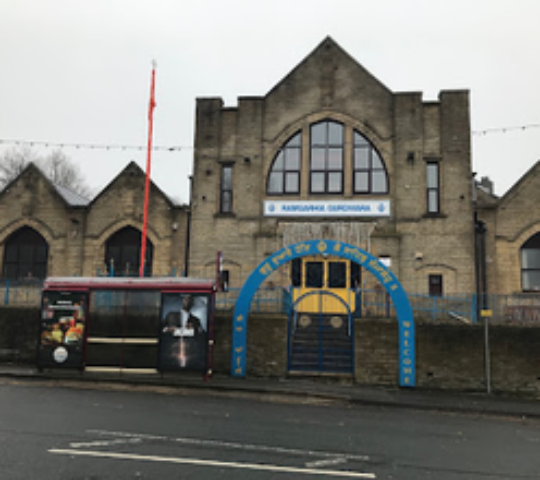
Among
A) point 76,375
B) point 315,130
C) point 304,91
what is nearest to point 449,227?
point 315,130

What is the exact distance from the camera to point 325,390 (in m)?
12.2

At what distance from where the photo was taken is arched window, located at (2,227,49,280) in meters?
21.9

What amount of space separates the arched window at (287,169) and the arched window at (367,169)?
246 centimetres

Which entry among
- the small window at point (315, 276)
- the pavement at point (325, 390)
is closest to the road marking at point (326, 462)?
the pavement at point (325, 390)

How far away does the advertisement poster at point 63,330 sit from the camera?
43.5ft

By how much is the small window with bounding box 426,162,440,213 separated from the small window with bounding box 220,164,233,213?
27.6 ft

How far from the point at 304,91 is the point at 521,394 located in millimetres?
14378

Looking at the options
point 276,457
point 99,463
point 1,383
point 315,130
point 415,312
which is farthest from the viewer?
point 315,130

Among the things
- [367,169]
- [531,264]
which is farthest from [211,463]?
[531,264]

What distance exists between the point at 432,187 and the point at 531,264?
4916mm

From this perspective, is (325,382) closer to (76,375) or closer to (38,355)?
(76,375)

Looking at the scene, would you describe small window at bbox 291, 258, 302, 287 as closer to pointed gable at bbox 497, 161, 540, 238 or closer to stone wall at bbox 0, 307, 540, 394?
stone wall at bbox 0, 307, 540, 394

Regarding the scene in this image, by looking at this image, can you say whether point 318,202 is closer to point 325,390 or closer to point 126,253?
point 126,253

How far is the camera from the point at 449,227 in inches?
755
